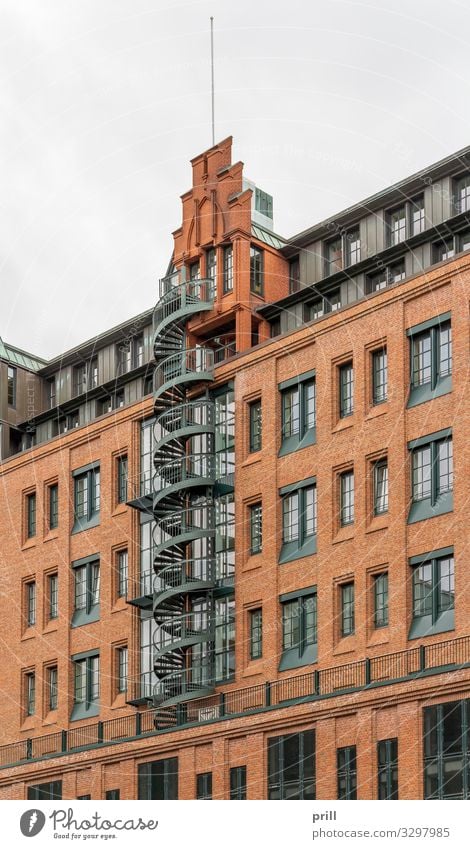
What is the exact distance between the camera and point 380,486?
227 ft

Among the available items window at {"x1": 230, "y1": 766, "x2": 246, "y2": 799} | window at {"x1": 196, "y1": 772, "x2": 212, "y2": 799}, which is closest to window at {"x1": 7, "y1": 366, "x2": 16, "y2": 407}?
window at {"x1": 196, "y1": 772, "x2": 212, "y2": 799}

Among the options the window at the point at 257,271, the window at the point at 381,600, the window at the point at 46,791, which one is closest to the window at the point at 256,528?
the window at the point at 381,600

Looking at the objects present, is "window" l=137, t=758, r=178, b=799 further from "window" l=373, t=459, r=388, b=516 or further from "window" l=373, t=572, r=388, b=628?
"window" l=373, t=459, r=388, b=516

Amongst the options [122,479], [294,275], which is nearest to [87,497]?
[122,479]

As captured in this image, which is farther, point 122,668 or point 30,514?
point 30,514

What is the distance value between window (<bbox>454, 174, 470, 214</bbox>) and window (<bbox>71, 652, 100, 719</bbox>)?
25.1 m

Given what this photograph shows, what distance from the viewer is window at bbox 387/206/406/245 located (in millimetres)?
75562

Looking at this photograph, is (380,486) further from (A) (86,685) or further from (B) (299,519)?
(A) (86,685)

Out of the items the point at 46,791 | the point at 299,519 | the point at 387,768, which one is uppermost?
the point at 299,519

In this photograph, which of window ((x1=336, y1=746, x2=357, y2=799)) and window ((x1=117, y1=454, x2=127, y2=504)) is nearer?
window ((x1=336, y1=746, x2=357, y2=799))

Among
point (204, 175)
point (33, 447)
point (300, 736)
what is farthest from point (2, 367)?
point (300, 736)

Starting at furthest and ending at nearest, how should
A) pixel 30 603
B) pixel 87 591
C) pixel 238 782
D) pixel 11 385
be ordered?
pixel 11 385 < pixel 30 603 < pixel 87 591 < pixel 238 782

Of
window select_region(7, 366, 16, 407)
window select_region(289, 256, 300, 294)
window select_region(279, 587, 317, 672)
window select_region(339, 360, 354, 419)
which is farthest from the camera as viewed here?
window select_region(7, 366, 16, 407)

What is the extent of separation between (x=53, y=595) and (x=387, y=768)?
1037 inches
